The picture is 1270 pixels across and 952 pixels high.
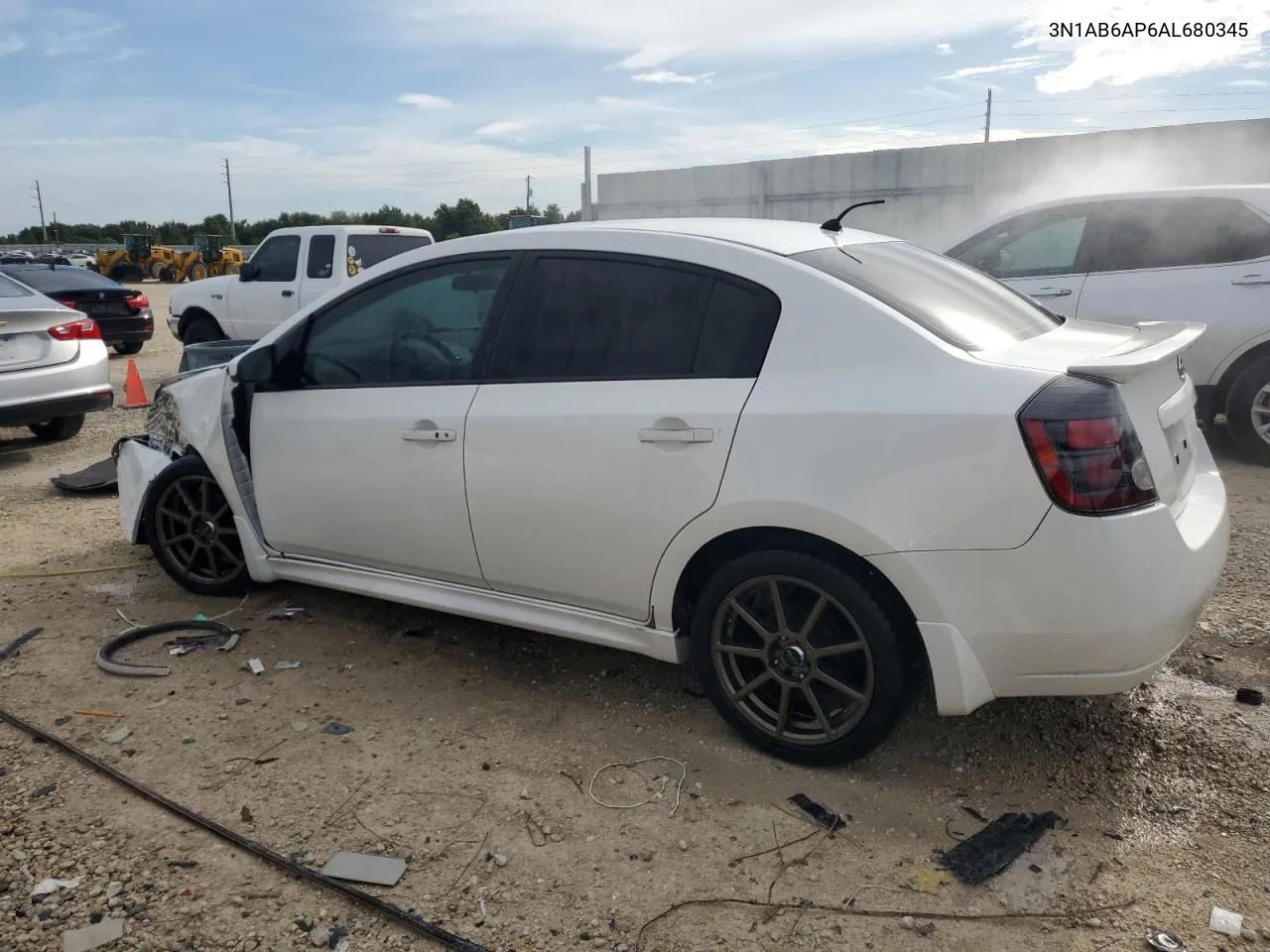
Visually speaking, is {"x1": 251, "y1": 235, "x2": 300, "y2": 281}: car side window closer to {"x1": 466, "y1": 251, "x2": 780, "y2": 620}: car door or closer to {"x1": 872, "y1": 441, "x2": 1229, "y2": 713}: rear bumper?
{"x1": 466, "y1": 251, "x2": 780, "y2": 620}: car door

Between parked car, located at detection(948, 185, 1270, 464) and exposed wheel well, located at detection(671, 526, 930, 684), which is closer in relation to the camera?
exposed wheel well, located at detection(671, 526, 930, 684)

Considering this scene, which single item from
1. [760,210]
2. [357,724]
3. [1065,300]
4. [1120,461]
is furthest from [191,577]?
[760,210]

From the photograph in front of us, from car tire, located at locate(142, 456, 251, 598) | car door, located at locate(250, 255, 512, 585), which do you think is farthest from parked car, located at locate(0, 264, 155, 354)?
car door, located at locate(250, 255, 512, 585)

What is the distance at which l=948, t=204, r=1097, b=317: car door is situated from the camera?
710cm

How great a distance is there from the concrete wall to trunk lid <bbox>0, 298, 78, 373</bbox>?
408 inches

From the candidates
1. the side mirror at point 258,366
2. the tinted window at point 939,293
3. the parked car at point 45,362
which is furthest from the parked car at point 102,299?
the tinted window at point 939,293

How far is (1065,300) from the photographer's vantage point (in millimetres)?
7078

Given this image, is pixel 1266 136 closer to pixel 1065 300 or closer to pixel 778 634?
pixel 1065 300

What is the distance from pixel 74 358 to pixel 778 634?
712 centimetres

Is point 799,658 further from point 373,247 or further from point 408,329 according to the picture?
point 373,247

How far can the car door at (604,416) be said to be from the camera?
305 cm

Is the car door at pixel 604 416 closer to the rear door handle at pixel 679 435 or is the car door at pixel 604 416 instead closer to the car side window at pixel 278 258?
the rear door handle at pixel 679 435

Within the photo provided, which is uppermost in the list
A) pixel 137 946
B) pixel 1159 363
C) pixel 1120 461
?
pixel 1159 363

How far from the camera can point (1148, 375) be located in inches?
111
